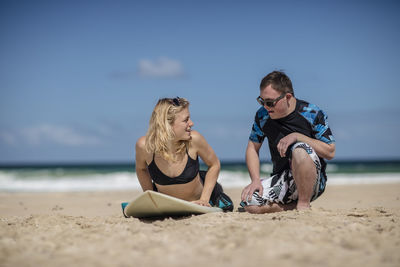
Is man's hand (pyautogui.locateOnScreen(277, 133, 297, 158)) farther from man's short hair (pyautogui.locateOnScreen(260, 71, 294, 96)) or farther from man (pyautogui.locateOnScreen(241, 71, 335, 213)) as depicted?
man's short hair (pyautogui.locateOnScreen(260, 71, 294, 96))

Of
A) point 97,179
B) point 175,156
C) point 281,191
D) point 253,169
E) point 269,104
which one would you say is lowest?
point 97,179

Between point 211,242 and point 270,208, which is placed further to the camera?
point 270,208

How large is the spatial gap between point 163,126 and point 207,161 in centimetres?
70

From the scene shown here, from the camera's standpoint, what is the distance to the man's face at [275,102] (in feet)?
13.1

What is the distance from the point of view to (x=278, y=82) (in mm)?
4000

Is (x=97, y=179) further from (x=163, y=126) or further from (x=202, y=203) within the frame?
(x=163, y=126)

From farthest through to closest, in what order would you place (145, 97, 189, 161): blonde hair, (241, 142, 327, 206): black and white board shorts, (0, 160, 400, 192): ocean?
(0, 160, 400, 192): ocean
(241, 142, 327, 206): black and white board shorts
(145, 97, 189, 161): blonde hair

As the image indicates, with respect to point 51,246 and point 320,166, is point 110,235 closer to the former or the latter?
point 51,246

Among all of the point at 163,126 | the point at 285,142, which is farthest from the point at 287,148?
the point at 163,126

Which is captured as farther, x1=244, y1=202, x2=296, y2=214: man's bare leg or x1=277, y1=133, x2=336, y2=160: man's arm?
x1=244, y1=202, x2=296, y2=214: man's bare leg

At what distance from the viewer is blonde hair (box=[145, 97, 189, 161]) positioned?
3.95 m

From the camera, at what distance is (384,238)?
266 centimetres

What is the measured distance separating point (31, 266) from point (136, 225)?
1.18 meters

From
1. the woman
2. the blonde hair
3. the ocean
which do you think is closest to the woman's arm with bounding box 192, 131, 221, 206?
the woman
